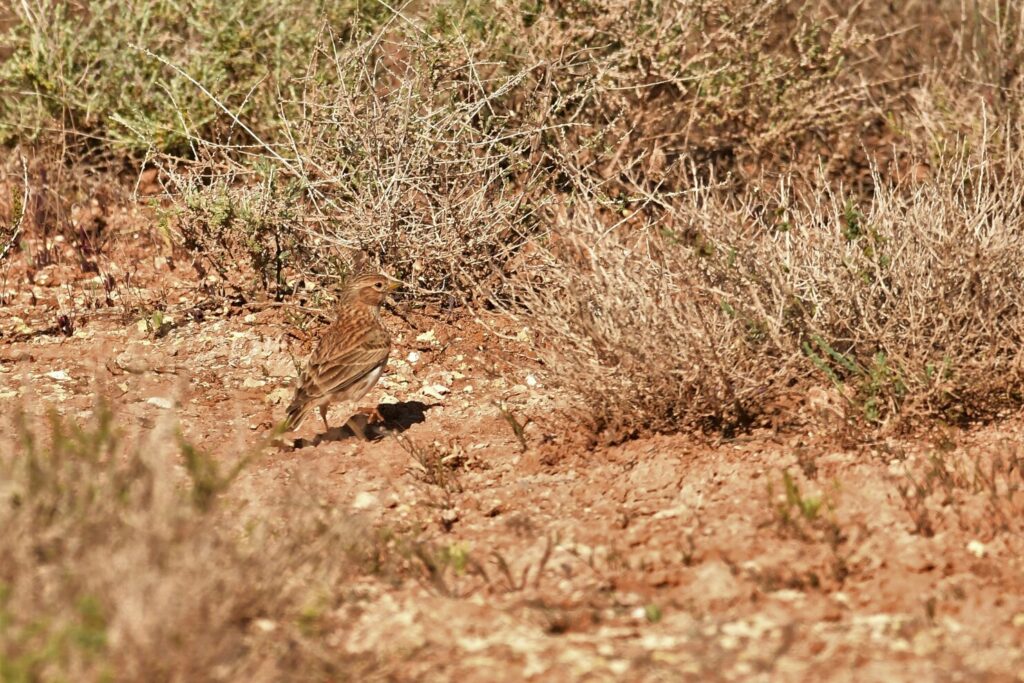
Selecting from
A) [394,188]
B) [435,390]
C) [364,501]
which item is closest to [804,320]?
[364,501]

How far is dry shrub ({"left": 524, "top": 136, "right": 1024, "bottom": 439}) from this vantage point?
5.78m

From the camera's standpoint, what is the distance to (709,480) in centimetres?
562

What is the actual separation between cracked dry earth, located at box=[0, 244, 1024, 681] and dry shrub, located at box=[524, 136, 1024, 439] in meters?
0.19

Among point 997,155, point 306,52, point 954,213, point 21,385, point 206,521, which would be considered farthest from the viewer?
point 306,52

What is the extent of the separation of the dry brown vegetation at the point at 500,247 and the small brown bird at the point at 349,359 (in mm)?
386

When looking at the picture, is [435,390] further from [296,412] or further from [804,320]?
[804,320]

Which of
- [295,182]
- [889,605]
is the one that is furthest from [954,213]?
[295,182]

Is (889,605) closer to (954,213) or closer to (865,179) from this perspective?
(954,213)

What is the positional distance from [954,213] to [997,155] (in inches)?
91.2

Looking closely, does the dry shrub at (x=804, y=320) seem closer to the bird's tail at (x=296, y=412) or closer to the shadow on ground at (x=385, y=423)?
the shadow on ground at (x=385, y=423)

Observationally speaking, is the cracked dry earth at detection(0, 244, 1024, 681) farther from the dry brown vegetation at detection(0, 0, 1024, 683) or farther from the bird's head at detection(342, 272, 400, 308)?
the bird's head at detection(342, 272, 400, 308)

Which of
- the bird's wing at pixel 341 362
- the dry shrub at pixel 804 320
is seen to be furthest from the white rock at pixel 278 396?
the dry shrub at pixel 804 320

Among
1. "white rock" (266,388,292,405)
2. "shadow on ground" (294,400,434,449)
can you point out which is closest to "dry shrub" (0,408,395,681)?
"shadow on ground" (294,400,434,449)

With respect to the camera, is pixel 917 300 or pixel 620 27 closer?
pixel 917 300
